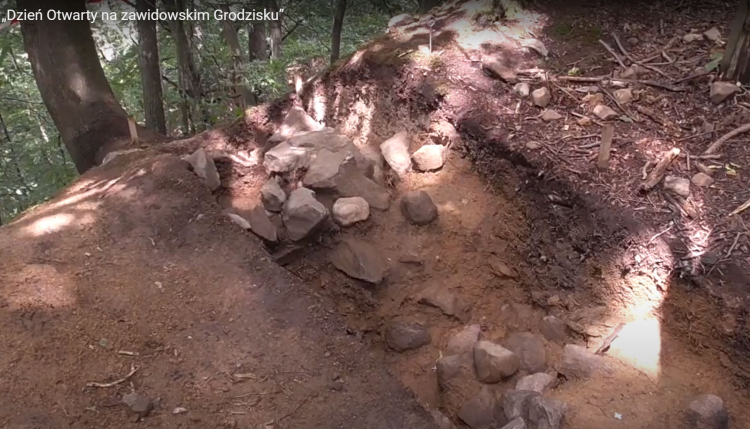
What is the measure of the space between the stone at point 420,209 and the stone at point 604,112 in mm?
1538

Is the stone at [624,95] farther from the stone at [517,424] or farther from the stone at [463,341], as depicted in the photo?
the stone at [517,424]

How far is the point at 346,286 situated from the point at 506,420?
1.67 meters

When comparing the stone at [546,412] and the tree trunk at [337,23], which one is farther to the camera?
the tree trunk at [337,23]

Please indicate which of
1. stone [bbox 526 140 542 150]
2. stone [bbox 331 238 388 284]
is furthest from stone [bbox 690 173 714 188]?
stone [bbox 331 238 388 284]

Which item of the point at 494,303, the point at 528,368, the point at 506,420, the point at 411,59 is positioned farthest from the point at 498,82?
the point at 506,420

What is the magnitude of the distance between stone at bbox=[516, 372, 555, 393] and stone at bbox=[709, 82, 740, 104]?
267cm

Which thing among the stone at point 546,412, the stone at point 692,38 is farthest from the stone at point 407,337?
the stone at point 692,38

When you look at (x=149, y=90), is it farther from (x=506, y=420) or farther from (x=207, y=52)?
(x=506, y=420)

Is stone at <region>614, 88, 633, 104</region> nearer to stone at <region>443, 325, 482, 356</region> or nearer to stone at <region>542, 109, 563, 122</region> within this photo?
stone at <region>542, 109, 563, 122</region>

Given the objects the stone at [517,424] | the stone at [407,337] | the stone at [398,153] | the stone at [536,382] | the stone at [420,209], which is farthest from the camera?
the stone at [398,153]

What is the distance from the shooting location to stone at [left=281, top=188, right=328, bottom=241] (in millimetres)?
4188

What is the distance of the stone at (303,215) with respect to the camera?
4.19 meters

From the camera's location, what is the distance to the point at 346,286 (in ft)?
14.0

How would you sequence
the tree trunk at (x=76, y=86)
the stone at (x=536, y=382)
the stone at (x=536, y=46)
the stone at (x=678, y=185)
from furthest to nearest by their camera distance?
the tree trunk at (x=76, y=86), the stone at (x=536, y=46), the stone at (x=678, y=185), the stone at (x=536, y=382)
